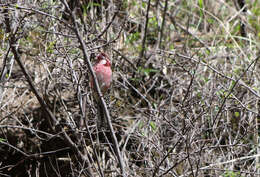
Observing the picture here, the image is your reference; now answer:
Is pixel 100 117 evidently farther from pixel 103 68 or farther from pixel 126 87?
pixel 126 87

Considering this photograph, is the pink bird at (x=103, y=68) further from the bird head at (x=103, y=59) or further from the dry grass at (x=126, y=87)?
the dry grass at (x=126, y=87)

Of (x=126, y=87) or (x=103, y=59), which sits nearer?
(x=103, y=59)

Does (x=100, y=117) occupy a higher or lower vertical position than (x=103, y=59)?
lower

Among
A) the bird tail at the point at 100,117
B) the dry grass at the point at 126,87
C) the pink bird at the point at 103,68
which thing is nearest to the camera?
the pink bird at the point at 103,68

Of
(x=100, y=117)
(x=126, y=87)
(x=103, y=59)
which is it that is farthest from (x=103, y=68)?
(x=126, y=87)

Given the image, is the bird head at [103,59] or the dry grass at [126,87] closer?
the bird head at [103,59]

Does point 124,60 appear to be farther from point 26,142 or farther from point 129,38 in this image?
point 26,142

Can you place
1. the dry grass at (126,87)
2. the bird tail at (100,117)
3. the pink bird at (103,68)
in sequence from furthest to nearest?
the dry grass at (126,87) → the bird tail at (100,117) → the pink bird at (103,68)

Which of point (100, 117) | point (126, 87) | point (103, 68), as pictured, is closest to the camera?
point (103, 68)

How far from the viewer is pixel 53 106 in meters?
3.61

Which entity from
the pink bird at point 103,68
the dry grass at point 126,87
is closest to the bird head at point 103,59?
Answer: the pink bird at point 103,68

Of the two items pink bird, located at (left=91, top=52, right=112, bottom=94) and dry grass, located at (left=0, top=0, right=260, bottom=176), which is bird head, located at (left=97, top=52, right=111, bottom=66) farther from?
dry grass, located at (left=0, top=0, right=260, bottom=176)

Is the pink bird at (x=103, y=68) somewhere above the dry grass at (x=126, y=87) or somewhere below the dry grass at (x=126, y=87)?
above

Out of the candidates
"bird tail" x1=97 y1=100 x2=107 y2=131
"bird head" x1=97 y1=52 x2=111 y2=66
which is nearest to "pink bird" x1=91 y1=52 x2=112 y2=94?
"bird head" x1=97 y1=52 x2=111 y2=66
